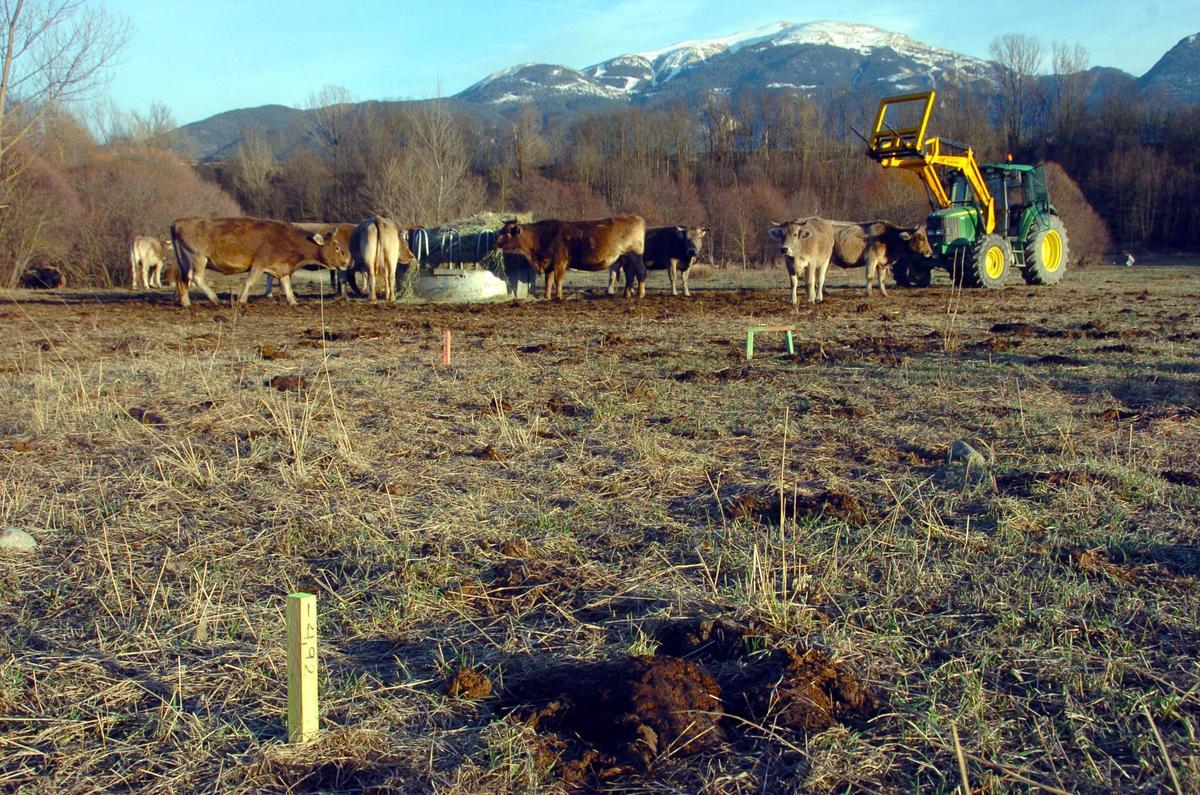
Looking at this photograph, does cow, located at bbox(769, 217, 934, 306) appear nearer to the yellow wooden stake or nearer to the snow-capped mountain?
the yellow wooden stake

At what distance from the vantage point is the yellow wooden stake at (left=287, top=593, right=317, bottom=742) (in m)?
2.29

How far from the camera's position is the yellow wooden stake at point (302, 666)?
229cm

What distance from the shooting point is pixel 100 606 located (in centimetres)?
345

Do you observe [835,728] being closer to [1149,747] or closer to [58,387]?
[1149,747]

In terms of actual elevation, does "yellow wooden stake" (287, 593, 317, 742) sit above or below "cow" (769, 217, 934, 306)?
below

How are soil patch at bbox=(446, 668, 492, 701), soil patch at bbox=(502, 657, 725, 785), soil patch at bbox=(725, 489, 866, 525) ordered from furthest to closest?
soil patch at bbox=(725, 489, 866, 525) < soil patch at bbox=(446, 668, 492, 701) < soil patch at bbox=(502, 657, 725, 785)

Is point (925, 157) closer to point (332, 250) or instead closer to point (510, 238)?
point (510, 238)

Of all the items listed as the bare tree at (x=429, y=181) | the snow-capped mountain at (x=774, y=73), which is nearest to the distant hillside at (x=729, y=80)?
the snow-capped mountain at (x=774, y=73)

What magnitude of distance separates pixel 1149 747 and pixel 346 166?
58081mm

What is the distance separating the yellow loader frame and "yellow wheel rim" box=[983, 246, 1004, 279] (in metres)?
0.88

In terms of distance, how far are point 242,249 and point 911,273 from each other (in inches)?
536

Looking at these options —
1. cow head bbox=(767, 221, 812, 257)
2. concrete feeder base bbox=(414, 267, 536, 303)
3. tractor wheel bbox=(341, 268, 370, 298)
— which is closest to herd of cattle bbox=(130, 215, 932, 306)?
cow head bbox=(767, 221, 812, 257)

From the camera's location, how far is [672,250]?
20.4m

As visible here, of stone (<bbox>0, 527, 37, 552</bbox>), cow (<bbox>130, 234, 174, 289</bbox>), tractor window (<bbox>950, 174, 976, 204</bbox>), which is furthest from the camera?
cow (<bbox>130, 234, 174, 289</bbox>)
